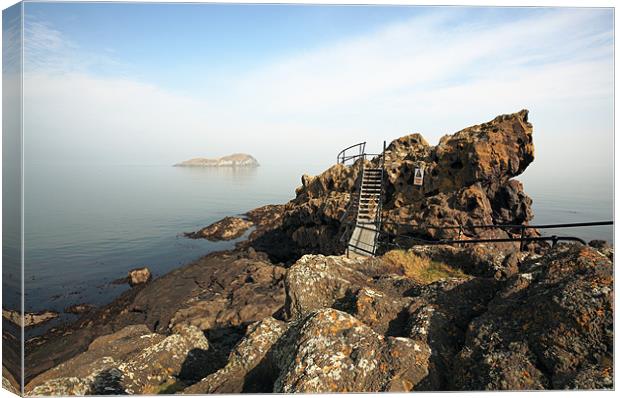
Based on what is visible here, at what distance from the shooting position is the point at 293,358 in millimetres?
4852

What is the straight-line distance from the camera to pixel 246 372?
5.62 meters

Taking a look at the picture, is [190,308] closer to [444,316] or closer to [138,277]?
[138,277]

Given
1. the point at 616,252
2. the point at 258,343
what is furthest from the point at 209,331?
the point at 616,252

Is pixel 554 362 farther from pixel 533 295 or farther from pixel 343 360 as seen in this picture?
pixel 343 360

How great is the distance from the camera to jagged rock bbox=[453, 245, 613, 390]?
166 inches

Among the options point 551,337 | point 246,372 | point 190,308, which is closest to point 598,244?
point 551,337

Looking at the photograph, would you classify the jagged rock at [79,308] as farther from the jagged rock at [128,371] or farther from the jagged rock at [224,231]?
the jagged rock at [224,231]

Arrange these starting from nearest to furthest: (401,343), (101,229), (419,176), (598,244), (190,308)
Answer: (401,343) < (598,244) < (190,308) < (419,176) < (101,229)

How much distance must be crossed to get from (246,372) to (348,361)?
1985 millimetres

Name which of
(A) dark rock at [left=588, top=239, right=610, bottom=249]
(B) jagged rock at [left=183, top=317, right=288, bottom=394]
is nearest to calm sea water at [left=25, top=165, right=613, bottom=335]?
(A) dark rock at [left=588, top=239, right=610, bottom=249]

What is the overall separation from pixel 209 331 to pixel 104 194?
53168mm

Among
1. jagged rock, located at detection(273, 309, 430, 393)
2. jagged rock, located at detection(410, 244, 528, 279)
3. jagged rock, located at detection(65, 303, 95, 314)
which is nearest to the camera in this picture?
jagged rock, located at detection(273, 309, 430, 393)

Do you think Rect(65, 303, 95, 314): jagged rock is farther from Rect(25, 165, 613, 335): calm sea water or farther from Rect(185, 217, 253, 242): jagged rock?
Rect(185, 217, 253, 242): jagged rock

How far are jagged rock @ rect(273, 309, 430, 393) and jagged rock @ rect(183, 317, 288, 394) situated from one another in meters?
0.60
